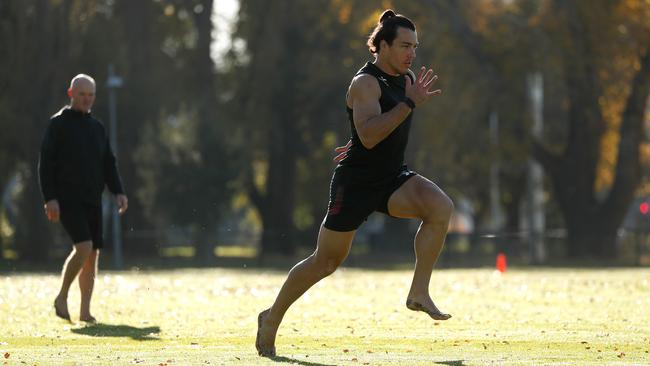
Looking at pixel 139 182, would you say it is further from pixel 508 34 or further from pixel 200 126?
pixel 508 34

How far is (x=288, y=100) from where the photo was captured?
5128 centimetres

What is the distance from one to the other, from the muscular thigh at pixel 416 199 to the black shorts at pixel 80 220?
455 cm

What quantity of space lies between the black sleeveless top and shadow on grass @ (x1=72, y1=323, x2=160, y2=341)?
2.52 meters

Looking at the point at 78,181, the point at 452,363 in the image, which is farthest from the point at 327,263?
the point at 78,181

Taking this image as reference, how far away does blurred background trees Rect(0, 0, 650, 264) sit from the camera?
38719 millimetres

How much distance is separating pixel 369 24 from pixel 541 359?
106 ft

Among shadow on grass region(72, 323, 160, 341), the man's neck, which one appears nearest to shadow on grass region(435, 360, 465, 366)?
the man's neck

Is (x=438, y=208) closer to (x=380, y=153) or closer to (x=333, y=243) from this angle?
(x=380, y=153)

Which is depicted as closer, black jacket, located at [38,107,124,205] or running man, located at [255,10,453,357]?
running man, located at [255,10,453,357]

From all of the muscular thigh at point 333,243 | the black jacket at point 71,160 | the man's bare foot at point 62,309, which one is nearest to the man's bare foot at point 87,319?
the man's bare foot at point 62,309

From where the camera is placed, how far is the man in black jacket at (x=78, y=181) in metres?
13.4

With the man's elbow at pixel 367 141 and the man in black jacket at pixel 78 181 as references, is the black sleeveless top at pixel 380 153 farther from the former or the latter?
the man in black jacket at pixel 78 181

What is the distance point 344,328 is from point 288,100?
3913 cm

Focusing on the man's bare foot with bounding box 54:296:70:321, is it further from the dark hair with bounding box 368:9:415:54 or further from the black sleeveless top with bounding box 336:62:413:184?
the dark hair with bounding box 368:9:415:54
